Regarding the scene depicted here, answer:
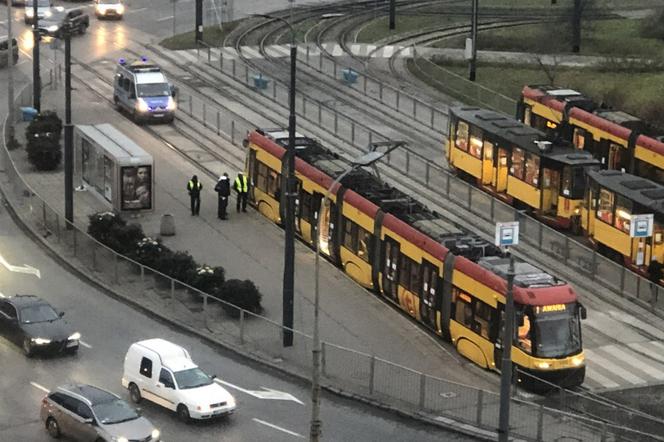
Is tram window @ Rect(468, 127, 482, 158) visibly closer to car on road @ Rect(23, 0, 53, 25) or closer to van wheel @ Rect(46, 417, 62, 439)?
van wheel @ Rect(46, 417, 62, 439)

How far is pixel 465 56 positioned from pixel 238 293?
1668 inches

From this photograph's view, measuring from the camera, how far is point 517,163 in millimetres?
61469

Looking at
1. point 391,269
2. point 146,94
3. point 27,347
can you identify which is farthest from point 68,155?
point 146,94

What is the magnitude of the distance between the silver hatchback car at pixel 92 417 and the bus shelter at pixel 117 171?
817 inches

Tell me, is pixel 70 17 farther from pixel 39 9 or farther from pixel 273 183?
pixel 273 183

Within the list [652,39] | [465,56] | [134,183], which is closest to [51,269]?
[134,183]

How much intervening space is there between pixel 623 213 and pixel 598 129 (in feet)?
35.7

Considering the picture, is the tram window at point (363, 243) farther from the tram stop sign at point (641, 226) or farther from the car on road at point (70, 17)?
the car on road at point (70, 17)

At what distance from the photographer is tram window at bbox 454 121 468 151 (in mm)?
65312

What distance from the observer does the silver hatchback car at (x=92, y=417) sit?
124 ft

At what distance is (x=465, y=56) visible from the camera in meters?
88.0

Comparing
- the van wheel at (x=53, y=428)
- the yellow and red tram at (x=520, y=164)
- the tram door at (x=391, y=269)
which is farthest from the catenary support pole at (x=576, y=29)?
the van wheel at (x=53, y=428)

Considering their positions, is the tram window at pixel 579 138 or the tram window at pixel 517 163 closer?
the tram window at pixel 517 163

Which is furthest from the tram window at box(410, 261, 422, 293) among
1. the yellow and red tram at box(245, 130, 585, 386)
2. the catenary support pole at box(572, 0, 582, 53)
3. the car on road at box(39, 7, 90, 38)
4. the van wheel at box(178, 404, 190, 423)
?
the car on road at box(39, 7, 90, 38)
